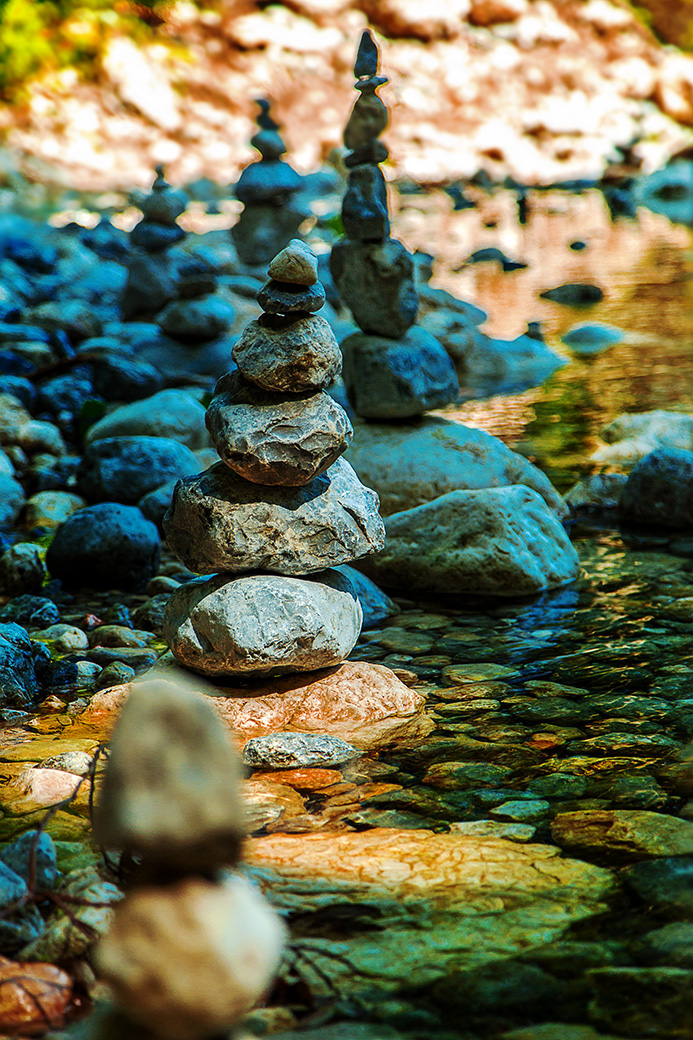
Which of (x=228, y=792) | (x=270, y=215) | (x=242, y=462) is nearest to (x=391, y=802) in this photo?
(x=242, y=462)

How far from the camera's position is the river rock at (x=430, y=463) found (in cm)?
613

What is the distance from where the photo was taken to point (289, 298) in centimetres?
374

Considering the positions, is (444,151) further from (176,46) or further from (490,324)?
(490,324)

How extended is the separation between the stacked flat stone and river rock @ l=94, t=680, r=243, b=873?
9914mm

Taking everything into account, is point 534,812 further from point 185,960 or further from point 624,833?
point 185,960

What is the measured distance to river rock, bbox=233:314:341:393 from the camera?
3738mm

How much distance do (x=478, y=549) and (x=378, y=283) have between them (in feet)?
6.89

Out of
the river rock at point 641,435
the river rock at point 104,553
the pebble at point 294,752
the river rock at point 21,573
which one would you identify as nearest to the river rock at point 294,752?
the pebble at point 294,752

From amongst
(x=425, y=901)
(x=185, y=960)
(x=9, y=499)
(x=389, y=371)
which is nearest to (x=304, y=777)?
(x=425, y=901)

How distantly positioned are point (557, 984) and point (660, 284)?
49.6 feet

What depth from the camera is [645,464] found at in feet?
20.3

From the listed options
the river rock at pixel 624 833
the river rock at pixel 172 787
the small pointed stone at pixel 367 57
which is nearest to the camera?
the river rock at pixel 172 787

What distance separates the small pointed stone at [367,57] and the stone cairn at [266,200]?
595cm

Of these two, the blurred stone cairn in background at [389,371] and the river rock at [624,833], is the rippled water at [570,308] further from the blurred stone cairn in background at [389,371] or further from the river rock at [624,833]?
the river rock at [624,833]
